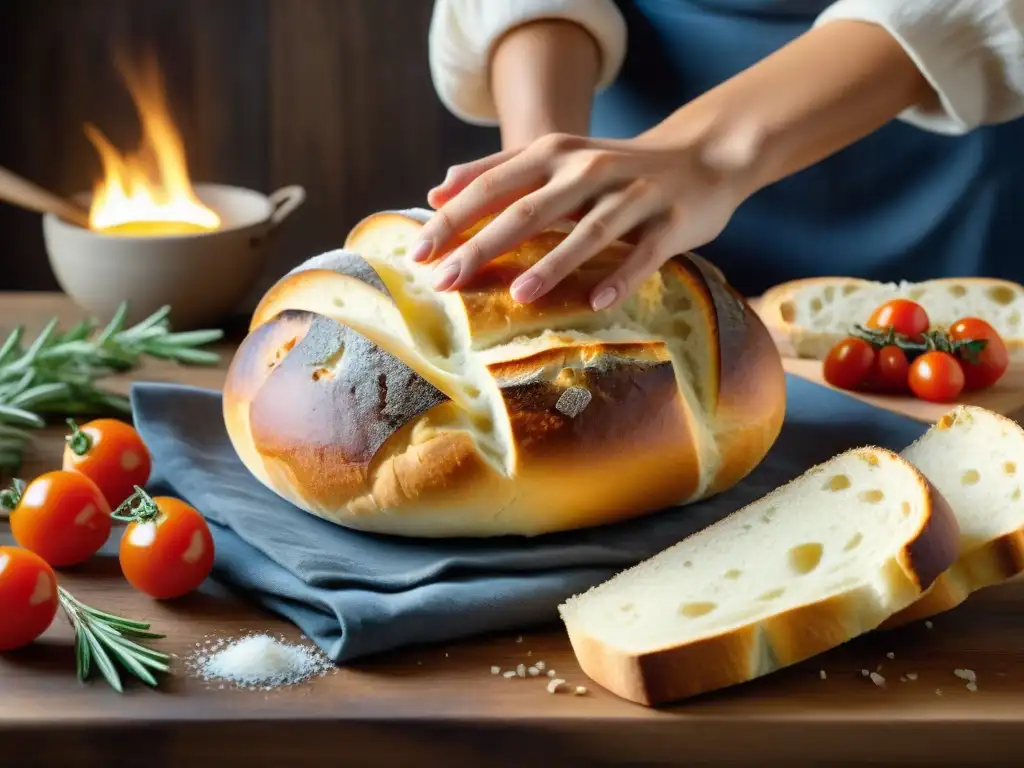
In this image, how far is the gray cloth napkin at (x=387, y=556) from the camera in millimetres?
1228

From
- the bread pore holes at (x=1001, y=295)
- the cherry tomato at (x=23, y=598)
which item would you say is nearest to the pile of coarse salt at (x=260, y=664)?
the cherry tomato at (x=23, y=598)

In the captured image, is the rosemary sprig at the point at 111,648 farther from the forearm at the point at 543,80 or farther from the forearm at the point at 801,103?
the forearm at the point at 543,80

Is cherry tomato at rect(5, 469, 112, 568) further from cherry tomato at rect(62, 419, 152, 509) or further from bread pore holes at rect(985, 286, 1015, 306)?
bread pore holes at rect(985, 286, 1015, 306)

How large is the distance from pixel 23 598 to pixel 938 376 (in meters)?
1.35

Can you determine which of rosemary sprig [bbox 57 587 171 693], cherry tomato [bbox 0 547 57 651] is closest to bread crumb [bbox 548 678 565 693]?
rosemary sprig [bbox 57 587 171 693]

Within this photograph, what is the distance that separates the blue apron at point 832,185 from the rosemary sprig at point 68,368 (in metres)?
1.10

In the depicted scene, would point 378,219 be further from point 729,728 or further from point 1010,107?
point 1010,107

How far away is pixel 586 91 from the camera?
2.25 m

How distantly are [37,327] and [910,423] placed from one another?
1577mm

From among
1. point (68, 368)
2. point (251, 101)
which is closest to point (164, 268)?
point (68, 368)

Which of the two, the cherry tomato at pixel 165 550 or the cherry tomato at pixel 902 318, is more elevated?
the cherry tomato at pixel 165 550

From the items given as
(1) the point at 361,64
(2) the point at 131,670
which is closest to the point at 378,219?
(2) the point at 131,670

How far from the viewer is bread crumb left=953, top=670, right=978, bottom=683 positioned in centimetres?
117

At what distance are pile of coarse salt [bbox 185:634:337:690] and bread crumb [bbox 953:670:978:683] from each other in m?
0.60
